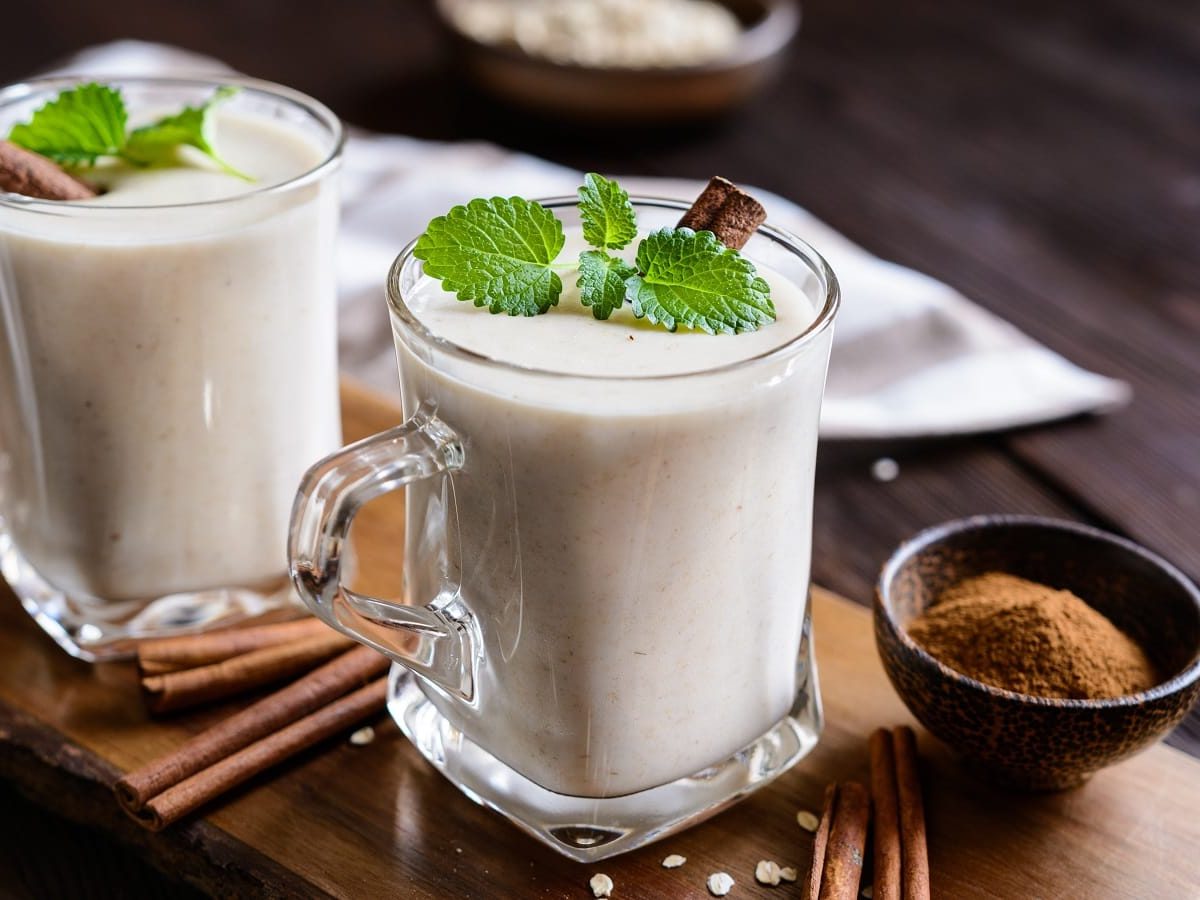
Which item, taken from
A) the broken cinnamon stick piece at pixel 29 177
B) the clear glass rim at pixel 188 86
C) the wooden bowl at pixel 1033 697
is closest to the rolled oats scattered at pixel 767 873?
the wooden bowl at pixel 1033 697

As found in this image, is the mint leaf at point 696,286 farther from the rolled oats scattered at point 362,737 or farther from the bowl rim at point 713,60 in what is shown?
the bowl rim at point 713,60

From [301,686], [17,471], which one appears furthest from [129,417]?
[301,686]

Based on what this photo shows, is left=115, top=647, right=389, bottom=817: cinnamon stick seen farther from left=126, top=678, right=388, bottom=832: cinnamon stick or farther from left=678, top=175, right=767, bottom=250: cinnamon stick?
left=678, top=175, right=767, bottom=250: cinnamon stick

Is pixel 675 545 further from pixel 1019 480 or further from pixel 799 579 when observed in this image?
pixel 1019 480

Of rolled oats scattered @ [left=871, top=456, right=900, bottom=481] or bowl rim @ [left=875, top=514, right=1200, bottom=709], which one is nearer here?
bowl rim @ [left=875, top=514, right=1200, bottom=709]

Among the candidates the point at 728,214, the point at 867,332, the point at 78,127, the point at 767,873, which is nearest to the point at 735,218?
the point at 728,214

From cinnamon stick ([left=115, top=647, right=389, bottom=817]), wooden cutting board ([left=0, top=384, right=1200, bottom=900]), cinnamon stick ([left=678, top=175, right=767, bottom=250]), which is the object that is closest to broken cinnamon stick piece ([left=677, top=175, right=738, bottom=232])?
cinnamon stick ([left=678, top=175, right=767, bottom=250])

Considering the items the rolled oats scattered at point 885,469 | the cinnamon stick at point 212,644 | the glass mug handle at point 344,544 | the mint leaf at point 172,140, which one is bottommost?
the rolled oats scattered at point 885,469
